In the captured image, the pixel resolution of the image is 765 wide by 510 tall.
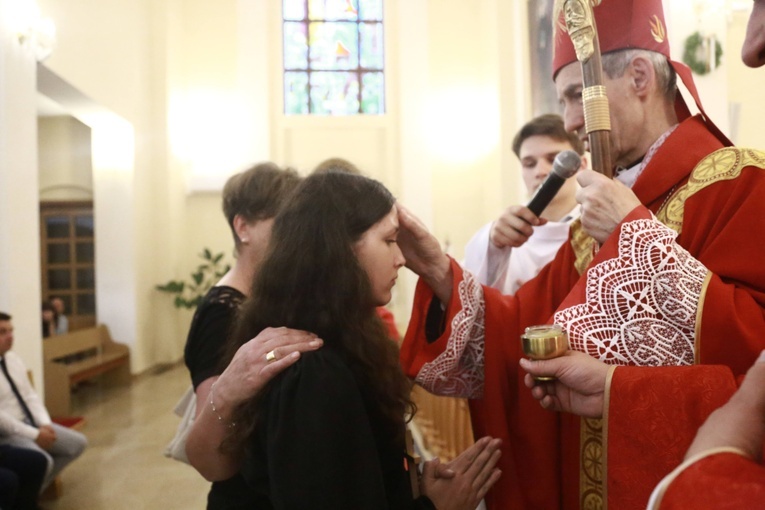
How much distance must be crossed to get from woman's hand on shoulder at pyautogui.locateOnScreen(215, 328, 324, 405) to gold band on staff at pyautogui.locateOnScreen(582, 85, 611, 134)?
81cm

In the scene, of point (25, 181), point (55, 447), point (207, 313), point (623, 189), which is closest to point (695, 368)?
point (623, 189)

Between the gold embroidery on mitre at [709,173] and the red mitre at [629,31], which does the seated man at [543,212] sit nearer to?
the red mitre at [629,31]

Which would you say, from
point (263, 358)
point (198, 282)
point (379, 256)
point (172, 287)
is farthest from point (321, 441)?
point (198, 282)

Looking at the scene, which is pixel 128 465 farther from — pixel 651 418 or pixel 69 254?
pixel 69 254

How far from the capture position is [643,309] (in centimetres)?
137

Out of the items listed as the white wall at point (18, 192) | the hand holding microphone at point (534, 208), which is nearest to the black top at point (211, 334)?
the hand holding microphone at point (534, 208)

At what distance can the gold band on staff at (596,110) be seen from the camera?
1557 mm

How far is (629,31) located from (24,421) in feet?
15.6

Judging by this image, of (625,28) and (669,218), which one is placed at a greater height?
(625,28)

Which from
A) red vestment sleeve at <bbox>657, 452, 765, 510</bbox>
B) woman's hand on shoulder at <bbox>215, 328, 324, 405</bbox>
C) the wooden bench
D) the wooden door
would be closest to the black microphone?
woman's hand on shoulder at <bbox>215, 328, 324, 405</bbox>

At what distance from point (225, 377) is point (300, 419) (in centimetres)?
31

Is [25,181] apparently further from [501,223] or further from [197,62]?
[197,62]

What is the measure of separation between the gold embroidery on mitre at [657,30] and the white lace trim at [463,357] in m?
0.83

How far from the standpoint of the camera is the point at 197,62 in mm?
12156
